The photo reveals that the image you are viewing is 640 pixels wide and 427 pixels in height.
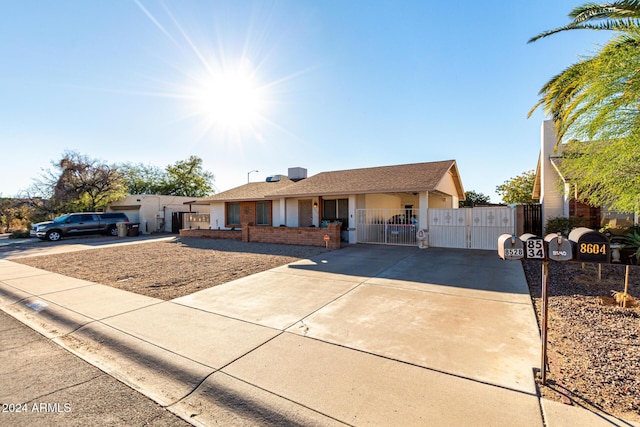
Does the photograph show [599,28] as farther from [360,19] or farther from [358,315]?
[358,315]

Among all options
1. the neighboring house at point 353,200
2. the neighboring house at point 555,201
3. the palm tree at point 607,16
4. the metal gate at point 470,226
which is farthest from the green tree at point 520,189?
the palm tree at point 607,16

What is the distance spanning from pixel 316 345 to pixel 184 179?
42584 mm

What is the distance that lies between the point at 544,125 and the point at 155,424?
16274 millimetres

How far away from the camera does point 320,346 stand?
3.76 metres

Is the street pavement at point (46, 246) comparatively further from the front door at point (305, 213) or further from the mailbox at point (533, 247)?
the mailbox at point (533, 247)

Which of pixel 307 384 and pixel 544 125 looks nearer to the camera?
pixel 307 384

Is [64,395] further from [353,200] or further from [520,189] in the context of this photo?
[520,189]

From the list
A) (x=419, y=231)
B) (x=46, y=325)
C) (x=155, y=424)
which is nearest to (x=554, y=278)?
(x=419, y=231)

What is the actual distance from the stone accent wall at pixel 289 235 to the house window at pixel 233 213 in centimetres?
197

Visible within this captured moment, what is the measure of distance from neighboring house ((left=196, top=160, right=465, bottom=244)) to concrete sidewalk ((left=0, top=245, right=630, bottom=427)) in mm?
6573

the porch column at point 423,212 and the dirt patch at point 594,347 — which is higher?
the porch column at point 423,212

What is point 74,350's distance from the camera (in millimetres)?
3879

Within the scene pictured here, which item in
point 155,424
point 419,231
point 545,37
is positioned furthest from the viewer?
point 419,231

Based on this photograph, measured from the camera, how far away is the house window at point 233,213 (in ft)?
63.9
